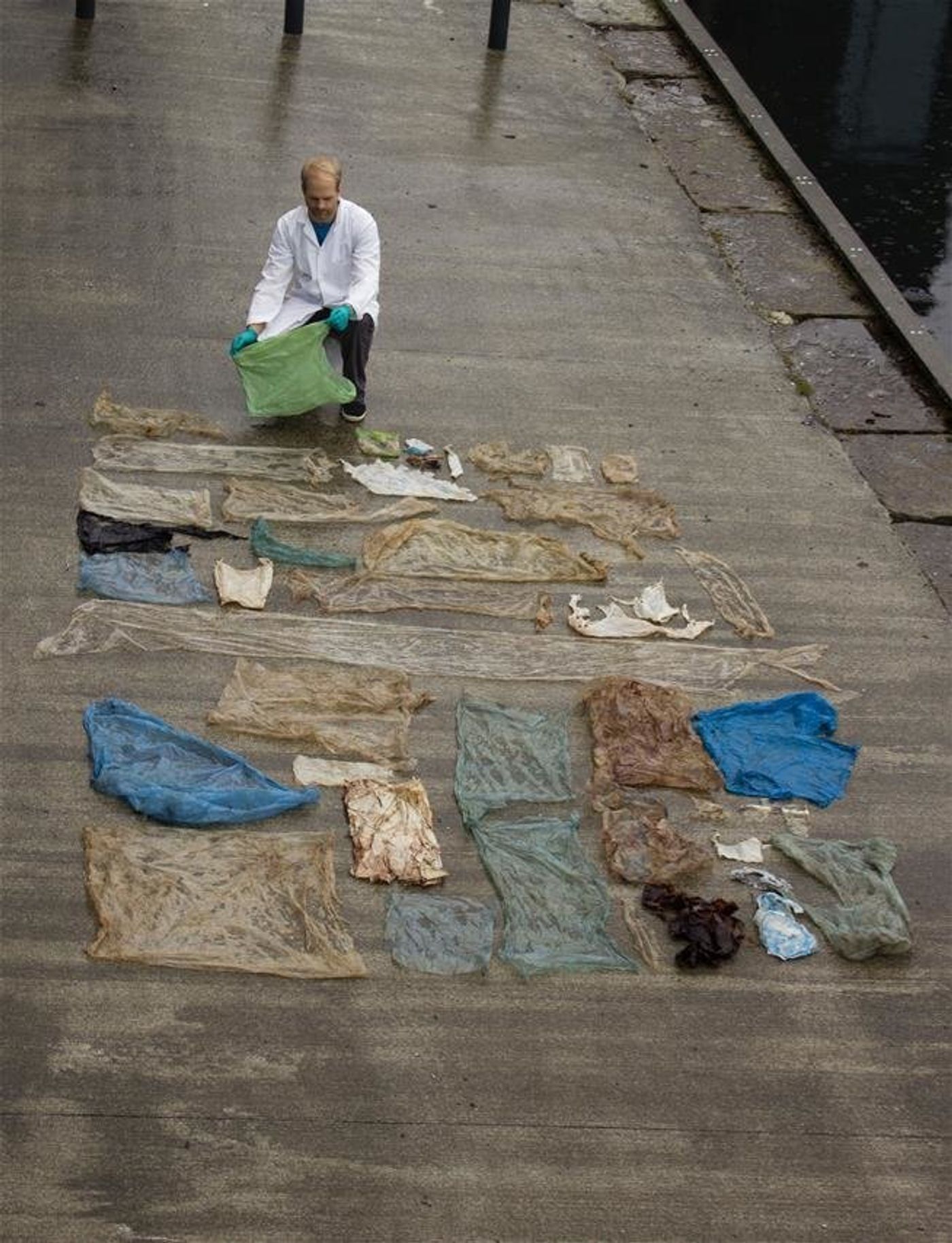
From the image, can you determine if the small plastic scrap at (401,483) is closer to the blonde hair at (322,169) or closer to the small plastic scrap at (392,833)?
the blonde hair at (322,169)

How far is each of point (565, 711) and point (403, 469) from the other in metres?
1.65

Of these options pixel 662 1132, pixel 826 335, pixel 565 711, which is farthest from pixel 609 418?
pixel 662 1132

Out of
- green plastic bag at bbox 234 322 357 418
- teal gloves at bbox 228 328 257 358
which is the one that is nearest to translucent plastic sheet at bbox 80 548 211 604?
green plastic bag at bbox 234 322 357 418

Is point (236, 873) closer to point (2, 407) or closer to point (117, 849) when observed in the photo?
point (117, 849)

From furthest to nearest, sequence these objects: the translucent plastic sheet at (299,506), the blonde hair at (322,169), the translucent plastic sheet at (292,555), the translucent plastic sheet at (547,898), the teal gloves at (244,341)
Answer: the teal gloves at (244,341) → the blonde hair at (322,169) → the translucent plastic sheet at (299,506) → the translucent plastic sheet at (292,555) → the translucent plastic sheet at (547,898)

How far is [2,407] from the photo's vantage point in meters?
7.24

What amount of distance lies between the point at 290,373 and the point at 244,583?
1272mm

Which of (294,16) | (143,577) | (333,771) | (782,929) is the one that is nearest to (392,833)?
(333,771)

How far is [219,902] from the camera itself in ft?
16.2

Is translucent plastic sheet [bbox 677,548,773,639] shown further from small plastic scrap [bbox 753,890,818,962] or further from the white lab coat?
the white lab coat

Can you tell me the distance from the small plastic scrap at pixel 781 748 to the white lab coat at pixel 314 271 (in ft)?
8.05

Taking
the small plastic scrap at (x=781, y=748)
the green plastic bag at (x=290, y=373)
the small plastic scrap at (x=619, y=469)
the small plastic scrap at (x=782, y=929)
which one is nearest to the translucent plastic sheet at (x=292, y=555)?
the green plastic bag at (x=290, y=373)

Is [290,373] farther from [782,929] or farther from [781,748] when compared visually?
[782,929]

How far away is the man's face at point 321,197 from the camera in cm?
715
